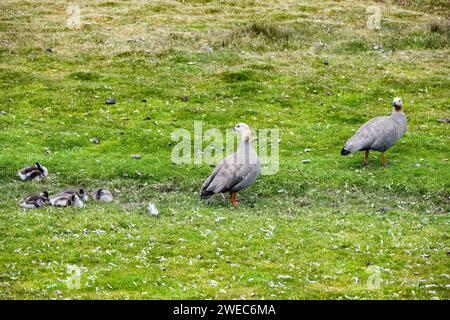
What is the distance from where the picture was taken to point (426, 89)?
39.1 metres

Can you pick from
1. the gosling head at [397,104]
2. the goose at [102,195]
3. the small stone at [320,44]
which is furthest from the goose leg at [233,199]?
the small stone at [320,44]

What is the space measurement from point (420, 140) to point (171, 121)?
11.7 metres

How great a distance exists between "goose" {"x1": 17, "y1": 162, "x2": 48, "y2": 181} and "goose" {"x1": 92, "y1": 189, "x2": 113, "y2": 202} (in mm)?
3033

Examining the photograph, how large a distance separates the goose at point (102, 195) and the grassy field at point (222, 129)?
572 millimetres

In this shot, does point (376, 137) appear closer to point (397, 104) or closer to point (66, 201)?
Answer: point (397, 104)

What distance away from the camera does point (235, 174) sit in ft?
75.3

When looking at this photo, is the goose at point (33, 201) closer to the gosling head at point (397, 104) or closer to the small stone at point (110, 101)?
the small stone at point (110, 101)

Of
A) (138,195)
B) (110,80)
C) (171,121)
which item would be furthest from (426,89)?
(138,195)

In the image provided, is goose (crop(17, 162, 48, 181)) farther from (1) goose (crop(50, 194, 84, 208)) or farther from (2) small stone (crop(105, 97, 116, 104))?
(2) small stone (crop(105, 97, 116, 104))

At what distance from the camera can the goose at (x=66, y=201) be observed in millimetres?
22656

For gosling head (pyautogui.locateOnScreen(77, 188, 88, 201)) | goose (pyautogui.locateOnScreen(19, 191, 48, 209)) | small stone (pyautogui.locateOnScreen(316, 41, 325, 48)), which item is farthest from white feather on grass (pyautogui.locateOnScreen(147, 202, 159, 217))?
small stone (pyautogui.locateOnScreen(316, 41, 325, 48))

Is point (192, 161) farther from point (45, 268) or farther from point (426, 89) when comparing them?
point (426, 89)

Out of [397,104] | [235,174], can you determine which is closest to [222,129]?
[397,104]

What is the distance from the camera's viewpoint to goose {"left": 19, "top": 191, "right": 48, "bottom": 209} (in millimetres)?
22516
